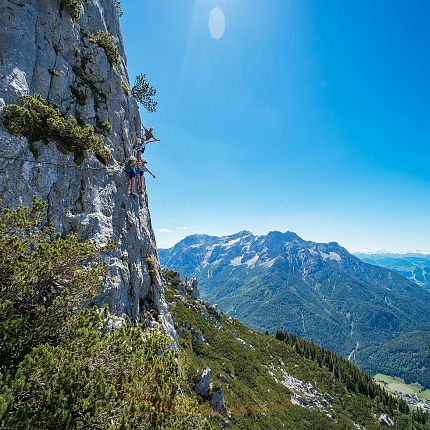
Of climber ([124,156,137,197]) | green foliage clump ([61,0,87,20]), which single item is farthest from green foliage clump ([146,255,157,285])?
green foliage clump ([61,0,87,20])

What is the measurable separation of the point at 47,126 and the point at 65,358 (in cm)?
1597

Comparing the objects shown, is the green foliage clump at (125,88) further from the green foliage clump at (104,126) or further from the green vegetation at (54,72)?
the green vegetation at (54,72)

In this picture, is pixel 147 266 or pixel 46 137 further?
pixel 147 266

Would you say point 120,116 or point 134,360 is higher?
point 120,116

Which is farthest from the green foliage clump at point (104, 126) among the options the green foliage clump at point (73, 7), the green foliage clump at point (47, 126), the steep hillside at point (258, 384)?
the steep hillside at point (258, 384)

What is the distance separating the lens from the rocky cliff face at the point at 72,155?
18.3 m

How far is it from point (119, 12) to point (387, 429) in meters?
113

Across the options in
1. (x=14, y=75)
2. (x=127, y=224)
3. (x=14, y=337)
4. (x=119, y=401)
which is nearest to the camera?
(x=14, y=337)

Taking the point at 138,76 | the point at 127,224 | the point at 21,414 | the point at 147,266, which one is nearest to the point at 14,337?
the point at 21,414

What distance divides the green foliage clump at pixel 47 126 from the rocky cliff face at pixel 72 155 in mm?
566

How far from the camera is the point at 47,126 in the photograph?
1986 centimetres

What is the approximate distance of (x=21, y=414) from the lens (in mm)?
8086

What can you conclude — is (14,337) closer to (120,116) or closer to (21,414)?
(21,414)

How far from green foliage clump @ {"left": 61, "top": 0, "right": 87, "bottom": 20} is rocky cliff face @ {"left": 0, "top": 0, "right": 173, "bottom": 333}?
1.22 feet
